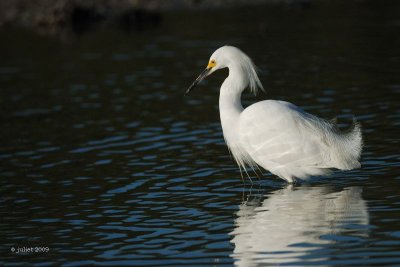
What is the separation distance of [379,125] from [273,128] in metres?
3.49

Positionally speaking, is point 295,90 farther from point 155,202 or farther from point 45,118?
point 155,202

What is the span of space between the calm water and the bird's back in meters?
0.35

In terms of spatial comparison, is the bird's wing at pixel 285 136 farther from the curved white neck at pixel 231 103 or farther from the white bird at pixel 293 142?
the curved white neck at pixel 231 103

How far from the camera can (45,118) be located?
17375mm

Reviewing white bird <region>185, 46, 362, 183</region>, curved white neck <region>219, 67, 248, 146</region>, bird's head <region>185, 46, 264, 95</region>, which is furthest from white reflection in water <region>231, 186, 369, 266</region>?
bird's head <region>185, 46, 264, 95</region>

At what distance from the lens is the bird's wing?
37.4 ft

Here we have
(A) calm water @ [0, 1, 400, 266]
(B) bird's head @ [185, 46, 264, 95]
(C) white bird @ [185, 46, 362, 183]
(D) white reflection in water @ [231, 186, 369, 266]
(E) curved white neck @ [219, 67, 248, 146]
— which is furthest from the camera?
(B) bird's head @ [185, 46, 264, 95]

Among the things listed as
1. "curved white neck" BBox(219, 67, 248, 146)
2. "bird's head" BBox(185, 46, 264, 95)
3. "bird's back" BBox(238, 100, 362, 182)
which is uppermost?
"bird's head" BBox(185, 46, 264, 95)

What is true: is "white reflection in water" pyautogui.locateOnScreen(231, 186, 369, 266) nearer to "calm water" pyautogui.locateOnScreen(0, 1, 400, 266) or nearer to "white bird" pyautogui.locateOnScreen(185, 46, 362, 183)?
"calm water" pyautogui.locateOnScreen(0, 1, 400, 266)

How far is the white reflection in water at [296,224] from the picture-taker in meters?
8.69

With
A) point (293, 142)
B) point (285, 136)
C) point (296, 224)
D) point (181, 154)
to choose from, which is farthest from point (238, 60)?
point (296, 224)

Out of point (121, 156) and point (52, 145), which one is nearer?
point (121, 156)

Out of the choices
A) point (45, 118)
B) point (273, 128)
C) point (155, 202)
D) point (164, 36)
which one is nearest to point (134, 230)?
point (155, 202)

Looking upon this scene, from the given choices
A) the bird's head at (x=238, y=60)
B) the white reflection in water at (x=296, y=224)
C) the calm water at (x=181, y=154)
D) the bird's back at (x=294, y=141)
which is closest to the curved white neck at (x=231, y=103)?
the bird's head at (x=238, y=60)
